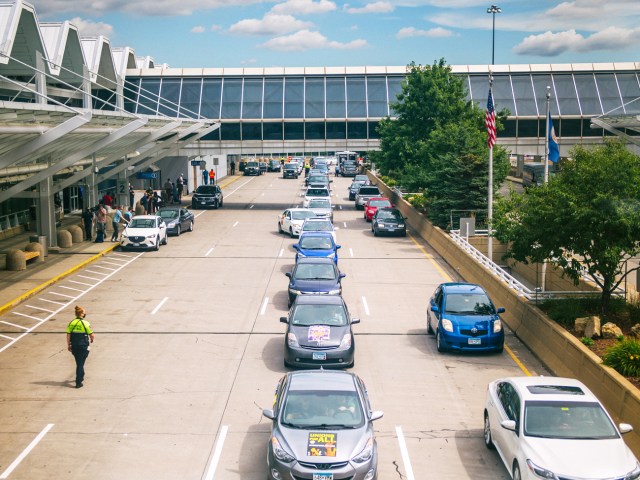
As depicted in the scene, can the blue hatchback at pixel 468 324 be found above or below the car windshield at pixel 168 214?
below

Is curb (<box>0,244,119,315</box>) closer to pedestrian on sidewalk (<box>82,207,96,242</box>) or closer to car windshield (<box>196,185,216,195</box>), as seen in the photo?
pedestrian on sidewalk (<box>82,207,96,242</box>)

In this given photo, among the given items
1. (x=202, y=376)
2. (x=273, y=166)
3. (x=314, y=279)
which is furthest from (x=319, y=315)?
(x=273, y=166)

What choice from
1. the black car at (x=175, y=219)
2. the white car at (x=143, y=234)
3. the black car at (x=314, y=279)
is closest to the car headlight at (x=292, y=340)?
the black car at (x=314, y=279)

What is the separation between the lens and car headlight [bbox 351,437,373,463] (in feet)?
38.8

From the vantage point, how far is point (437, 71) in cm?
5297

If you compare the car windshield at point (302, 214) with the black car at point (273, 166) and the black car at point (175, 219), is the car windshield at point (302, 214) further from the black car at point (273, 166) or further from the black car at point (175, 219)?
the black car at point (273, 166)

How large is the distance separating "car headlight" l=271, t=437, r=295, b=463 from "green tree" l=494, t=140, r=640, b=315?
10.3 metres

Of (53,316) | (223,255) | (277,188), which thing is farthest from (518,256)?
(277,188)

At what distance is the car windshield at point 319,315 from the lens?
1880cm

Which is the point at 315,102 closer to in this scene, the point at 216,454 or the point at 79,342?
the point at 79,342

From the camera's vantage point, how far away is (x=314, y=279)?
80.5 ft

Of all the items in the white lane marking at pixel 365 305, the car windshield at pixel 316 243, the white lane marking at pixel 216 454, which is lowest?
the white lane marking at pixel 216 454

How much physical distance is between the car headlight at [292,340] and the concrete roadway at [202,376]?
0.67m

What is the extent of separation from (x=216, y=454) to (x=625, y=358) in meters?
7.62
